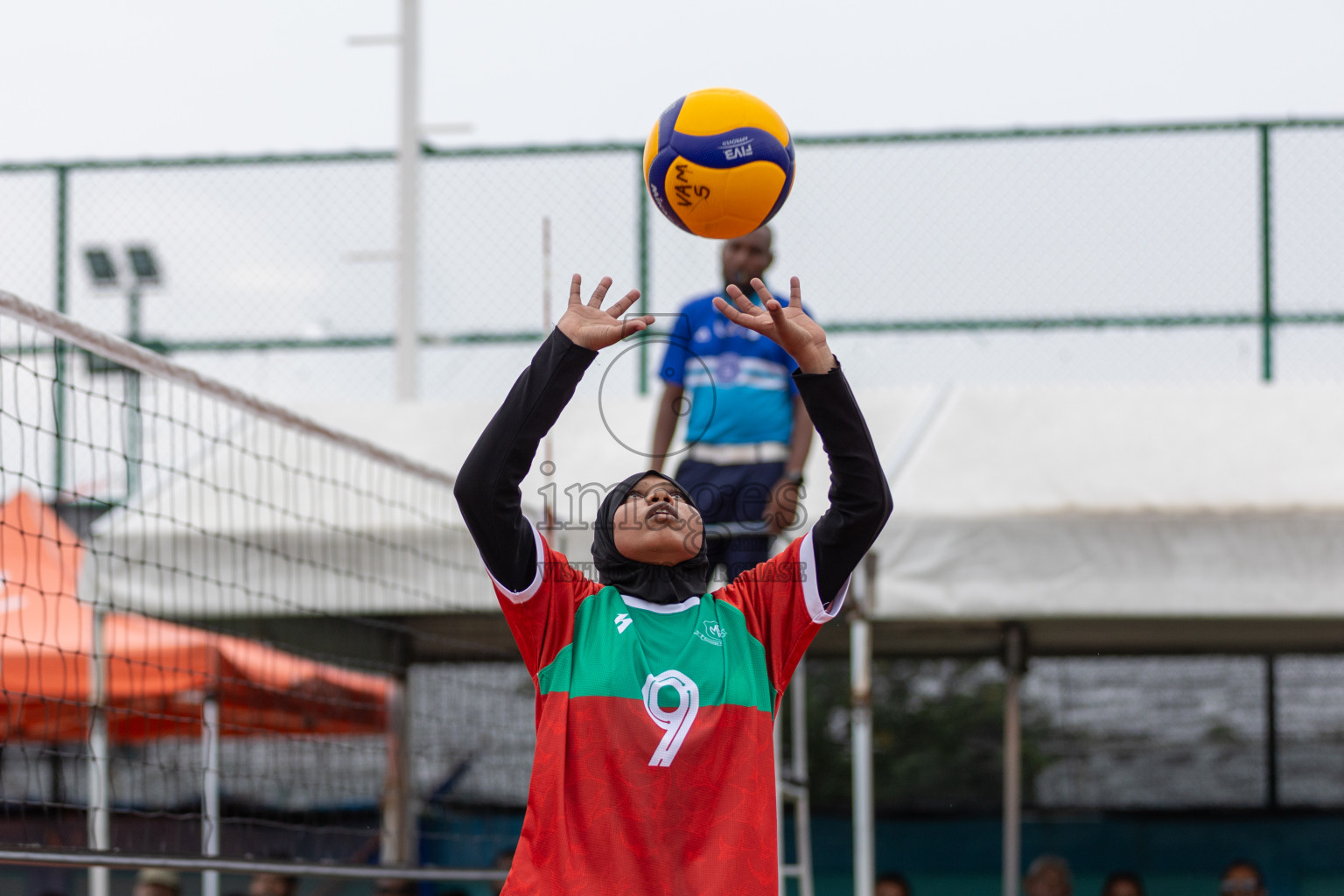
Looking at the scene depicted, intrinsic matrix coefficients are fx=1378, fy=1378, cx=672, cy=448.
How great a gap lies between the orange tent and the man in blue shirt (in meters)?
1.76

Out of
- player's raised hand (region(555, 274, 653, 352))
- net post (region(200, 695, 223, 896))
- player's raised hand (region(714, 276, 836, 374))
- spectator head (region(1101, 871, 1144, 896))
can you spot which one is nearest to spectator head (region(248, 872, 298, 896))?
net post (region(200, 695, 223, 896))

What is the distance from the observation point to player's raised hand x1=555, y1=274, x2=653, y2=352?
2.43 meters

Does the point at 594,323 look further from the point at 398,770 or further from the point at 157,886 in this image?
the point at 157,886

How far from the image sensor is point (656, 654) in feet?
8.21

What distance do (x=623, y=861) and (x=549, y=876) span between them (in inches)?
5.0

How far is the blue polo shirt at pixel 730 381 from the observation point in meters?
4.49

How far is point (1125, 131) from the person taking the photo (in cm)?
782

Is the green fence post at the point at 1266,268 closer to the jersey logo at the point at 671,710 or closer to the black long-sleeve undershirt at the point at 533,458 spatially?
the black long-sleeve undershirt at the point at 533,458

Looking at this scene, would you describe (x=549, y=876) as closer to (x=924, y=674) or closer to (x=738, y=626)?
(x=738, y=626)

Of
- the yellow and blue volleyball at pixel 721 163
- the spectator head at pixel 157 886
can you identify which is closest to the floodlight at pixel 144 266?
the spectator head at pixel 157 886

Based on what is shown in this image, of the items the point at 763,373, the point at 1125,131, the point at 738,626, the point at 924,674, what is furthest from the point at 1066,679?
the point at 738,626

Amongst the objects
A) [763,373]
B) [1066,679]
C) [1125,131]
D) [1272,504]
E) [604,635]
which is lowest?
[1066,679]

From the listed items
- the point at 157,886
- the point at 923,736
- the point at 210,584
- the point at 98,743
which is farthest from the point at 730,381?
the point at 923,736

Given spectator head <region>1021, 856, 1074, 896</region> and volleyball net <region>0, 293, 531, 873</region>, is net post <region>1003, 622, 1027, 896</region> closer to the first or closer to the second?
spectator head <region>1021, 856, 1074, 896</region>
